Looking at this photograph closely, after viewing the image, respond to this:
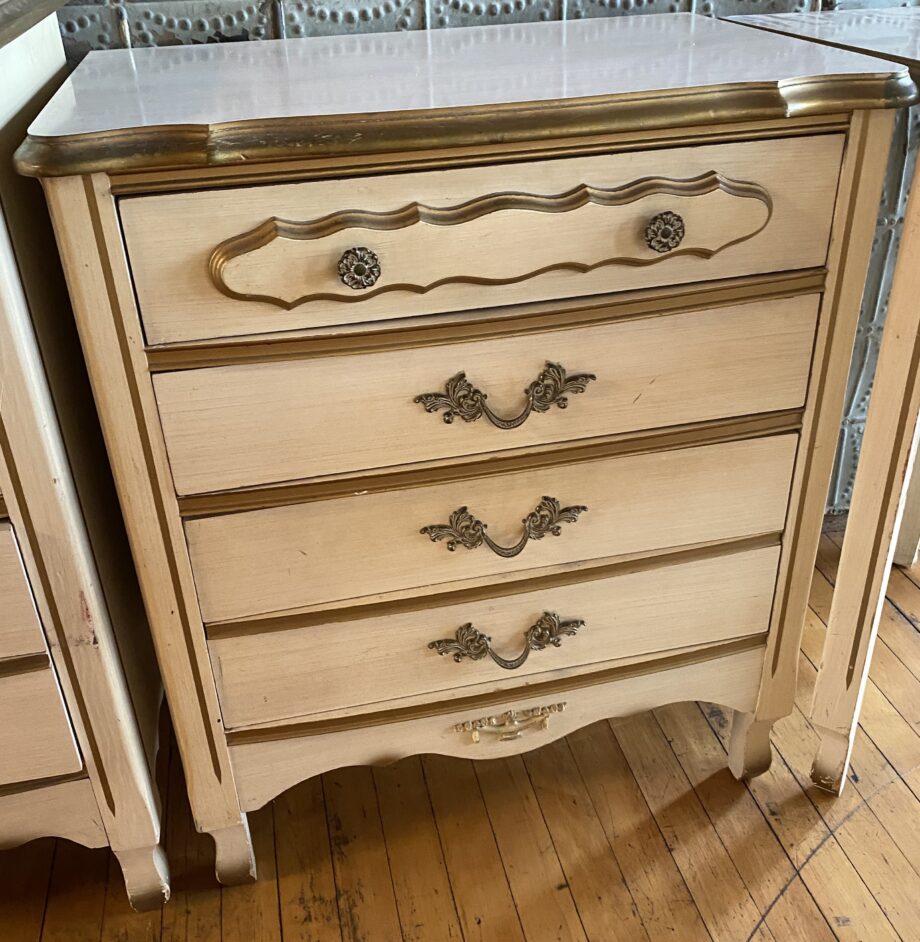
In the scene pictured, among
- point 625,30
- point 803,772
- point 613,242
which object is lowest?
point 803,772

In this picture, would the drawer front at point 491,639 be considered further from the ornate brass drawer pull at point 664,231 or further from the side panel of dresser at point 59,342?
the ornate brass drawer pull at point 664,231

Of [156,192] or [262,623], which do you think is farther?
[262,623]

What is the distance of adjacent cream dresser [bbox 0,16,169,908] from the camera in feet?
2.72

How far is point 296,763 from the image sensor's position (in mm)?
1077

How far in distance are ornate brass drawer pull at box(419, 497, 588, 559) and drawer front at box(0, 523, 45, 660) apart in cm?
38

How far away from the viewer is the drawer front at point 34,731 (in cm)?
93

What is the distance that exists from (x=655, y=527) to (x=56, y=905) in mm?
854

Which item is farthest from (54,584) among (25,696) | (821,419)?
(821,419)

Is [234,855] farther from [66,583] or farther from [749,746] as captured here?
[749,746]

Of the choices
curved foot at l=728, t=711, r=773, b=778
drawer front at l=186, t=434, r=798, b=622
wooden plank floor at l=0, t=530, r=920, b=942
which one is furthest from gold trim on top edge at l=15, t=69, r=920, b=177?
wooden plank floor at l=0, t=530, r=920, b=942

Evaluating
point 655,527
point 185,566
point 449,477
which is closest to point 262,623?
point 185,566

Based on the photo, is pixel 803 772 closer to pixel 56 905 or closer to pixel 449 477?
pixel 449 477

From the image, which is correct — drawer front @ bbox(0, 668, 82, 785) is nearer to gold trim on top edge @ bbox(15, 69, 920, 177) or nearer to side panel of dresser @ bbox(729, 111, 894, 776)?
gold trim on top edge @ bbox(15, 69, 920, 177)

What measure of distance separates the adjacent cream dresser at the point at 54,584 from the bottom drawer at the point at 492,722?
14 cm
